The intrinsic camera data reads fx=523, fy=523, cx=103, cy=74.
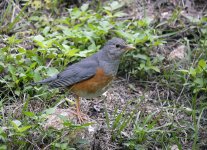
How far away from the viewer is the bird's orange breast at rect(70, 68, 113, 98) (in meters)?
5.96

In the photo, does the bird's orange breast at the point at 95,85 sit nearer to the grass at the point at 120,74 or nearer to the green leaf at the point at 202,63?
the grass at the point at 120,74

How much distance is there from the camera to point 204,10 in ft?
27.8

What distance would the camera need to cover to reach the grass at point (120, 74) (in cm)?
556

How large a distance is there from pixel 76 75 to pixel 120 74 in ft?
4.12

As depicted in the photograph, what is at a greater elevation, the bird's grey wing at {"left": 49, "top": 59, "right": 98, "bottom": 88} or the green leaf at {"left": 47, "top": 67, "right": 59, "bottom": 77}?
the bird's grey wing at {"left": 49, "top": 59, "right": 98, "bottom": 88}

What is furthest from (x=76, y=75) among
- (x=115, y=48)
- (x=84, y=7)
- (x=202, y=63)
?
(x=84, y=7)

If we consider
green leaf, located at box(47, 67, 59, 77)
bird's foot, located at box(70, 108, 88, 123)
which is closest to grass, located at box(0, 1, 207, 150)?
green leaf, located at box(47, 67, 59, 77)

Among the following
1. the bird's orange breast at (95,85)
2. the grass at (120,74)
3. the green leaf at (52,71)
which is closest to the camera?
the grass at (120,74)

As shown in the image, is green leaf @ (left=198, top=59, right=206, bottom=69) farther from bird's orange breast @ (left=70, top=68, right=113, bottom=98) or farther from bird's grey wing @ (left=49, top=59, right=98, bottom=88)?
bird's grey wing @ (left=49, top=59, right=98, bottom=88)

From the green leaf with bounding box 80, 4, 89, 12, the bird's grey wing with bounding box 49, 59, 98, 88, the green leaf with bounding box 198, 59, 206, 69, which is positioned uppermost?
the green leaf with bounding box 80, 4, 89, 12

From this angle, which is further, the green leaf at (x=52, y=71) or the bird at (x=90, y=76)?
the green leaf at (x=52, y=71)

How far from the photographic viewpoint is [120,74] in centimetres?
720

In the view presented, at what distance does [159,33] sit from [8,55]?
2404mm

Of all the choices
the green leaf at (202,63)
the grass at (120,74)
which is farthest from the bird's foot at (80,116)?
the green leaf at (202,63)
